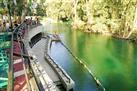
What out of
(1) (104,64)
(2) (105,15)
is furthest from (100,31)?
(1) (104,64)

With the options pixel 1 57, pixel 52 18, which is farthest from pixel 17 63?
pixel 52 18

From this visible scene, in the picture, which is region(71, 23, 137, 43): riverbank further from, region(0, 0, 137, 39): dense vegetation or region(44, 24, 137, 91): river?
region(44, 24, 137, 91): river

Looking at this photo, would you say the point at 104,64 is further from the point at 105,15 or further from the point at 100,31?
the point at 105,15

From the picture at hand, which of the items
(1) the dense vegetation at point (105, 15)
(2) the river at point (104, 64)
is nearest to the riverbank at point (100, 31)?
(1) the dense vegetation at point (105, 15)

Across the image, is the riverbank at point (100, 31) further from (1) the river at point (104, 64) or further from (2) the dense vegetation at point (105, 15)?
(1) the river at point (104, 64)

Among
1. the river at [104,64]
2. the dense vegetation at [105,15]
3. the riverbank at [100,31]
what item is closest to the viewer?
the river at [104,64]

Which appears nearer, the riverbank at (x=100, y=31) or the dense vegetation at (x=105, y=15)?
the riverbank at (x=100, y=31)

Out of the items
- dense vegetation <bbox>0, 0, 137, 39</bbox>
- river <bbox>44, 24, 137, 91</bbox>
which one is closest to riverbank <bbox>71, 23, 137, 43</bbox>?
dense vegetation <bbox>0, 0, 137, 39</bbox>

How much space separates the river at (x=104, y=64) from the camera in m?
16.6

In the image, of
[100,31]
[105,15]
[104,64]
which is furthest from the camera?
[105,15]

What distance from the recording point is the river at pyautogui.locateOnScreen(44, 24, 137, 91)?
16.6 metres

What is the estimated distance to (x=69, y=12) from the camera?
62.0 m

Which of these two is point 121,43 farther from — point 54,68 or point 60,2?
point 60,2

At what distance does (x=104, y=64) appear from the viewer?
22.3m
